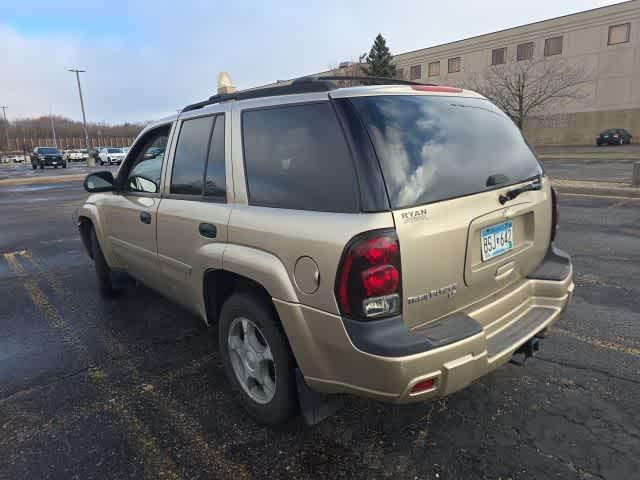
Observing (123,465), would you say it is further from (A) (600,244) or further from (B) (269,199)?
(A) (600,244)

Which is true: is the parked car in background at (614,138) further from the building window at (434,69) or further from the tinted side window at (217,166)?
the tinted side window at (217,166)

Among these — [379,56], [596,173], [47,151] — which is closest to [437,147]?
→ [596,173]

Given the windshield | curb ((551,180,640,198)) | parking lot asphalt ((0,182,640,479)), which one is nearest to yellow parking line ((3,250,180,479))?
parking lot asphalt ((0,182,640,479))

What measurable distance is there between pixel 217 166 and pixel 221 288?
30.9 inches

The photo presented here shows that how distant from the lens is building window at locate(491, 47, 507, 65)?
1988 inches

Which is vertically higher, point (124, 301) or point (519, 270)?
point (519, 270)

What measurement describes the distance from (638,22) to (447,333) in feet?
178

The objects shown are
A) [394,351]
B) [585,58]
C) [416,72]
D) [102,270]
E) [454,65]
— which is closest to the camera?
[394,351]

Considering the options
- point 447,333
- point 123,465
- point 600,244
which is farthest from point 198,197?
point 600,244

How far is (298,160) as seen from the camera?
2322 mm

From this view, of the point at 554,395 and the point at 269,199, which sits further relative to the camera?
the point at 554,395

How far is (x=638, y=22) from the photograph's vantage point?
4228 centimetres

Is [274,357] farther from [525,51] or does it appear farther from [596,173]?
[525,51]

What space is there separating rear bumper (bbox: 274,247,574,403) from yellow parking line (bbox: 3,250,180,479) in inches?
36.9
